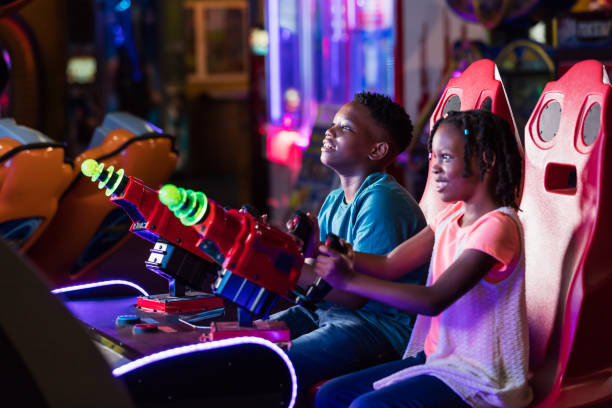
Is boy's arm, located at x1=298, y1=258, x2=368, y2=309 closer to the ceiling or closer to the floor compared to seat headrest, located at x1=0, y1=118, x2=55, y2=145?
closer to the floor

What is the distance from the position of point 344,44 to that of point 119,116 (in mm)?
2281

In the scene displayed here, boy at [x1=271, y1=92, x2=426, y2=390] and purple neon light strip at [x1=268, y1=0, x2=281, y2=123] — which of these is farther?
purple neon light strip at [x1=268, y1=0, x2=281, y2=123]

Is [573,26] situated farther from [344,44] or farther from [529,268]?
[529,268]

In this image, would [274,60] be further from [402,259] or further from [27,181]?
[402,259]

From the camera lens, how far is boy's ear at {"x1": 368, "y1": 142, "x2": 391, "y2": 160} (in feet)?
6.96

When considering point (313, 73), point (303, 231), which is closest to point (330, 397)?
point (303, 231)

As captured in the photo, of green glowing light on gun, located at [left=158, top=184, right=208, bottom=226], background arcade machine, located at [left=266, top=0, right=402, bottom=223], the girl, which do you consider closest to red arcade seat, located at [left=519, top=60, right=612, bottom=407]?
the girl

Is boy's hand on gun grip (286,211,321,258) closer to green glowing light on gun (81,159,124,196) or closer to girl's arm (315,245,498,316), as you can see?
girl's arm (315,245,498,316)

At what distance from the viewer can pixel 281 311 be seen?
2.30 m

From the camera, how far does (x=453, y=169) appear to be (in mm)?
1633

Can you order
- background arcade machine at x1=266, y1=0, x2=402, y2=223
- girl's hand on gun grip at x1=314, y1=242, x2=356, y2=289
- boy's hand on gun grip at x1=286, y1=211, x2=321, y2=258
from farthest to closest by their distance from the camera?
background arcade machine at x1=266, y1=0, x2=402, y2=223, boy's hand on gun grip at x1=286, y1=211, x2=321, y2=258, girl's hand on gun grip at x1=314, y1=242, x2=356, y2=289

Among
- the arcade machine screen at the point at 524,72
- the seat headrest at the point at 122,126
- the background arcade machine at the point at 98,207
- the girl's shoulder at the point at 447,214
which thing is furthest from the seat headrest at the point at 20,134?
the arcade machine screen at the point at 524,72

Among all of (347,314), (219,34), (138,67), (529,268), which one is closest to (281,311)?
(347,314)

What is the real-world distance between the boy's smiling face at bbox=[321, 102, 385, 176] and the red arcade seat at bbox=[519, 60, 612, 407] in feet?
1.39
